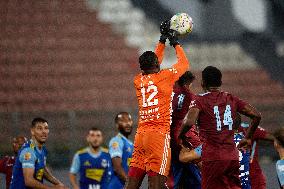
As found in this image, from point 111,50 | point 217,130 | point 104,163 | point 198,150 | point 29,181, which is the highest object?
point 111,50

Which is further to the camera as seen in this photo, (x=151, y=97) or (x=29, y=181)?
(x=29, y=181)

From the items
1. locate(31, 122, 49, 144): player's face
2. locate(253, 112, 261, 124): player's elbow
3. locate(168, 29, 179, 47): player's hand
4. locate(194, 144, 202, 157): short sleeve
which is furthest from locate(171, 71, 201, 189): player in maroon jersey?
locate(253, 112, 261, 124): player's elbow

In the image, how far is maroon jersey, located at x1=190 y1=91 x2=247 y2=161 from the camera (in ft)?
22.7

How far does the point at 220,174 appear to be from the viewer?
6.89 metres

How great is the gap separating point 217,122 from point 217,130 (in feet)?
0.24

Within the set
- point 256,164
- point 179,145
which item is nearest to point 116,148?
point 179,145

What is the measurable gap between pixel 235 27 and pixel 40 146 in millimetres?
11694

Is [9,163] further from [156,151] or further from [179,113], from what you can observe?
[156,151]

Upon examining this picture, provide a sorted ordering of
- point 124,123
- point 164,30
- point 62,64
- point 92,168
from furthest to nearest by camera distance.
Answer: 1. point 62,64
2. point 92,168
3. point 124,123
4. point 164,30

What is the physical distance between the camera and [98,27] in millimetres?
18844

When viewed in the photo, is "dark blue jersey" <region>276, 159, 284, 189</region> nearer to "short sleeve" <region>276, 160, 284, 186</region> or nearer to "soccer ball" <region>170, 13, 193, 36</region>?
"short sleeve" <region>276, 160, 284, 186</region>

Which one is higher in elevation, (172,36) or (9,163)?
(172,36)

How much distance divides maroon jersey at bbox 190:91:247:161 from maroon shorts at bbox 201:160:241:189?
0.05 meters

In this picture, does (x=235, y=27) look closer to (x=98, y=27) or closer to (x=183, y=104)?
(x=98, y=27)
